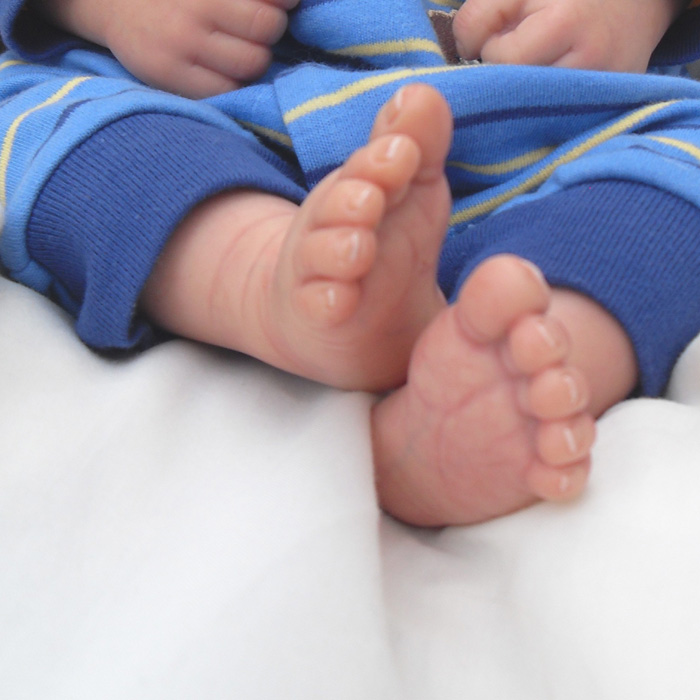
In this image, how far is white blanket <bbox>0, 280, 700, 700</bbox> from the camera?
305 millimetres

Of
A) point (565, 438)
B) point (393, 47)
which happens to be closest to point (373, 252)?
point (565, 438)

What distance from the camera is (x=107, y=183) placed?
46 centimetres

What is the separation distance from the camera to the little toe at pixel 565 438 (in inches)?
11.9

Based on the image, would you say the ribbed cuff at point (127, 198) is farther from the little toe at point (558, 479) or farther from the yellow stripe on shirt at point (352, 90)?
the little toe at point (558, 479)

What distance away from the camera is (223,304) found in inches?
17.3

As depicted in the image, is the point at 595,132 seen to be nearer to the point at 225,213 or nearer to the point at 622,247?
the point at 622,247

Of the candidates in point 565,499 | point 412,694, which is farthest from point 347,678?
point 565,499

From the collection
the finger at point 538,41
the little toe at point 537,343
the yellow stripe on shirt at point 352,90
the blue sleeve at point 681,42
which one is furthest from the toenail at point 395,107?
the blue sleeve at point 681,42

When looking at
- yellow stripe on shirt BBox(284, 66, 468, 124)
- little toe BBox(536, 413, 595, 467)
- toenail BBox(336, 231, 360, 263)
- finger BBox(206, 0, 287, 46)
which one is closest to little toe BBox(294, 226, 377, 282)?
toenail BBox(336, 231, 360, 263)

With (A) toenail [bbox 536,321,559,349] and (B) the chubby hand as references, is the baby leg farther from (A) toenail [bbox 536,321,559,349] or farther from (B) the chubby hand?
(B) the chubby hand

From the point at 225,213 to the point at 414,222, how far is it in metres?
0.16

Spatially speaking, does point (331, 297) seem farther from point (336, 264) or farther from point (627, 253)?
point (627, 253)

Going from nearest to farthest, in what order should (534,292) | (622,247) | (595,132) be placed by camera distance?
(534,292)
(622,247)
(595,132)

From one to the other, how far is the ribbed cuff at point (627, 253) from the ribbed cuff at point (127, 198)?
166 mm
